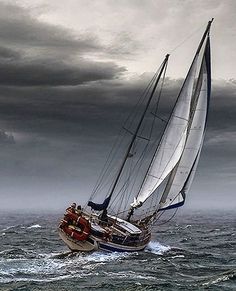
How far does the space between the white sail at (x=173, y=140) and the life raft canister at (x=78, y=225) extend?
9.21 m

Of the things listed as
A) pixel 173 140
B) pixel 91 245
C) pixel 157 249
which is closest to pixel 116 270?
pixel 91 245

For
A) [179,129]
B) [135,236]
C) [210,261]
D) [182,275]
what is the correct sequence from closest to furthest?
[182,275] → [210,261] → [135,236] → [179,129]

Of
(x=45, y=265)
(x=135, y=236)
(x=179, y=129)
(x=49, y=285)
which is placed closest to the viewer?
(x=49, y=285)

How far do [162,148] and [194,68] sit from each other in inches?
361

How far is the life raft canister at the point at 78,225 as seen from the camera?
43.9m

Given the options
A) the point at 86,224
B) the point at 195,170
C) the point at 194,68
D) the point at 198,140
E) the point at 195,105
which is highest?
the point at 194,68

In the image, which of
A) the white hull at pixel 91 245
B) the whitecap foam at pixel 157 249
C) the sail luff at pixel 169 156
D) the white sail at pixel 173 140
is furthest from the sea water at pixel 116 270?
the white sail at pixel 173 140

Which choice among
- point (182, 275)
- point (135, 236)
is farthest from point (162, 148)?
point (182, 275)

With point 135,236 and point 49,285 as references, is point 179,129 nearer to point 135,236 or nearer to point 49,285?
point 135,236

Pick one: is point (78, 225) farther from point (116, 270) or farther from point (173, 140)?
point (173, 140)

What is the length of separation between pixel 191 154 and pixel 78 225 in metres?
15.0

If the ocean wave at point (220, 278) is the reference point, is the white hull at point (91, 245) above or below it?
above

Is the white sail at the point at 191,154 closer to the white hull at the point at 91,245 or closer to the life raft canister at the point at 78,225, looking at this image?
the white hull at the point at 91,245

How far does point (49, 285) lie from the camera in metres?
30.5
